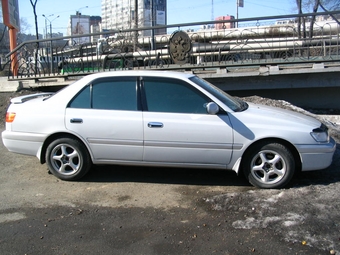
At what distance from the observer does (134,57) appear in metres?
11.8

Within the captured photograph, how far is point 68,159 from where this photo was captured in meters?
5.21

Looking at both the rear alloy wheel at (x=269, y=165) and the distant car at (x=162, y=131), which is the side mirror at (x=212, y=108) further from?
the rear alloy wheel at (x=269, y=165)

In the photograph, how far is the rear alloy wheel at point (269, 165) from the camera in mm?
4730

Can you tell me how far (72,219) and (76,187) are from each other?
104cm

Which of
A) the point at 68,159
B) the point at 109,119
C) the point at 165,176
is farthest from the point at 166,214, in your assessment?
the point at 68,159

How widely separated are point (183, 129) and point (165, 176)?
1027mm

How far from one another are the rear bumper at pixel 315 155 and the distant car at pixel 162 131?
0.01 meters

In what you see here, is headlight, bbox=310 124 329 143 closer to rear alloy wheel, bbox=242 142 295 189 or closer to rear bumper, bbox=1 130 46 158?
rear alloy wheel, bbox=242 142 295 189

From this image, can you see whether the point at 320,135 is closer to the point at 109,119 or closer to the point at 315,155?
the point at 315,155

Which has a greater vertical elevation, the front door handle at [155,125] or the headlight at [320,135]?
the front door handle at [155,125]

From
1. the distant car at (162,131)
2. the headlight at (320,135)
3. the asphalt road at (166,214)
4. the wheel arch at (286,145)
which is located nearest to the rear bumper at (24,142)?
the distant car at (162,131)

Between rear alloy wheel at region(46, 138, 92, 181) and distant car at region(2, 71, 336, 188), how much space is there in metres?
0.01

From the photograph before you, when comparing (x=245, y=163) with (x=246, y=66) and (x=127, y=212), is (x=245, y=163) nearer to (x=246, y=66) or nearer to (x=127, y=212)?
(x=127, y=212)

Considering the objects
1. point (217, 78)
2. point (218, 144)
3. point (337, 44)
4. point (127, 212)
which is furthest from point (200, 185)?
point (337, 44)
